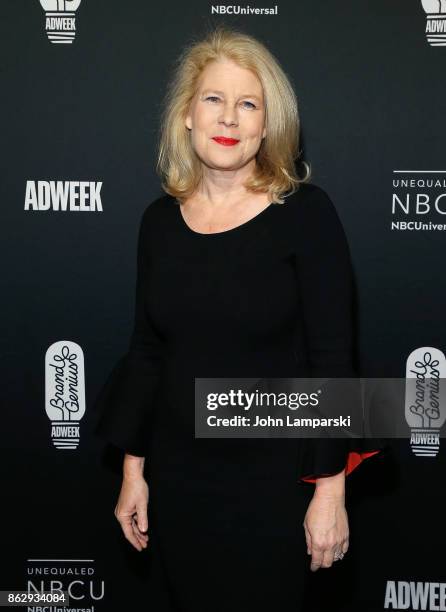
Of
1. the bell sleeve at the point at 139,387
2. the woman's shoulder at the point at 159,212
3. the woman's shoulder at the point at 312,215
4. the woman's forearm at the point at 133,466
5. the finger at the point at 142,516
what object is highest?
the woman's shoulder at the point at 159,212

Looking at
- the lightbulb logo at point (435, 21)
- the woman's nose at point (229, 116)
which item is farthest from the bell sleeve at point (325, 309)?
the lightbulb logo at point (435, 21)

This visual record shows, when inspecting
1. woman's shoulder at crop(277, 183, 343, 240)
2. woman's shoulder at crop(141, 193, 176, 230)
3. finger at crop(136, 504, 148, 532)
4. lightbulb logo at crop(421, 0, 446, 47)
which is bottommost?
finger at crop(136, 504, 148, 532)

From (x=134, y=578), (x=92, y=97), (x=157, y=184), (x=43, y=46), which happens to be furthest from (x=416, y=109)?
(x=134, y=578)

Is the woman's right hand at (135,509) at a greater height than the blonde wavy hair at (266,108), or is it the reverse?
the blonde wavy hair at (266,108)

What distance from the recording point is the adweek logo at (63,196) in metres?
2.30

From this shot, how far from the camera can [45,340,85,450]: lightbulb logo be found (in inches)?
93.9

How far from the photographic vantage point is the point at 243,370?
1520 mm

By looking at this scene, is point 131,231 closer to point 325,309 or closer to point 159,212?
point 159,212

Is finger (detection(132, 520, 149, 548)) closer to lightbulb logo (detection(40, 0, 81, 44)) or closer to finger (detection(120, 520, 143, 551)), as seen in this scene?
finger (detection(120, 520, 143, 551))

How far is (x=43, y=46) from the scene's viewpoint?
7.34ft

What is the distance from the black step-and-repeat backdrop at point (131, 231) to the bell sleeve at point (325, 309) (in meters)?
0.82

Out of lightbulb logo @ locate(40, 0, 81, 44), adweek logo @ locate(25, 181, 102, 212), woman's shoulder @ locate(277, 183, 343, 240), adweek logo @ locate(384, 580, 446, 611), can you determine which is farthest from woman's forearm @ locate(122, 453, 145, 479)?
lightbulb logo @ locate(40, 0, 81, 44)

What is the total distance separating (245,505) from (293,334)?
1.14 ft

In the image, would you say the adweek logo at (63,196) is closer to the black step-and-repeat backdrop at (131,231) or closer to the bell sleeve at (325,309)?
the black step-and-repeat backdrop at (131,231)
